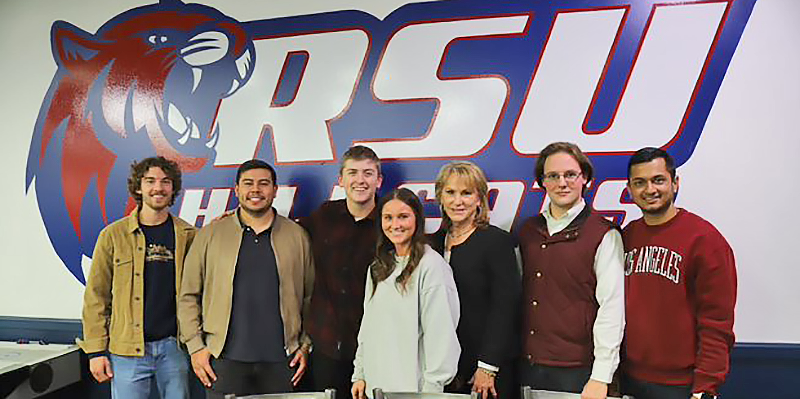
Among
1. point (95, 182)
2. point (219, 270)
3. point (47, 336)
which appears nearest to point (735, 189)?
point (219, 270)

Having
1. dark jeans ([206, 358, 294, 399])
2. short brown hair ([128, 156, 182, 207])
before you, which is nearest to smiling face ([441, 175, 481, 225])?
dark jeans ([206, 358, 294, 399])

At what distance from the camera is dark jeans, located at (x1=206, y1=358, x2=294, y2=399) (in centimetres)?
222

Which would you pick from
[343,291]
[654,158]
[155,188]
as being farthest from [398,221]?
[155,188]

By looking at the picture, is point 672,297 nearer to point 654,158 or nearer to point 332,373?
point 654,158

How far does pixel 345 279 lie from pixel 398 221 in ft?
1.57

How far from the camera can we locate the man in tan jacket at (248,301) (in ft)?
7.29

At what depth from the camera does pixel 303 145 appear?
Result: 2.75 meters

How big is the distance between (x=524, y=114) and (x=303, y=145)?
44.8 inches

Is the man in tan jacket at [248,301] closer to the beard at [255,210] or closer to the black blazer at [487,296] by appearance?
the beard at [255,210]

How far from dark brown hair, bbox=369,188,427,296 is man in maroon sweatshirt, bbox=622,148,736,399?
2.61 feet

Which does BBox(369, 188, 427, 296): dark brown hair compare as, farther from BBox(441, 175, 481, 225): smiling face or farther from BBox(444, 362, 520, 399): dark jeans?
BBox(444, 362, 520, 399): dark jeans

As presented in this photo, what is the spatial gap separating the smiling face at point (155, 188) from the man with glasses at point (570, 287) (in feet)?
5.48

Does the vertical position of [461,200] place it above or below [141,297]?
above

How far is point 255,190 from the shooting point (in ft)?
7.46
